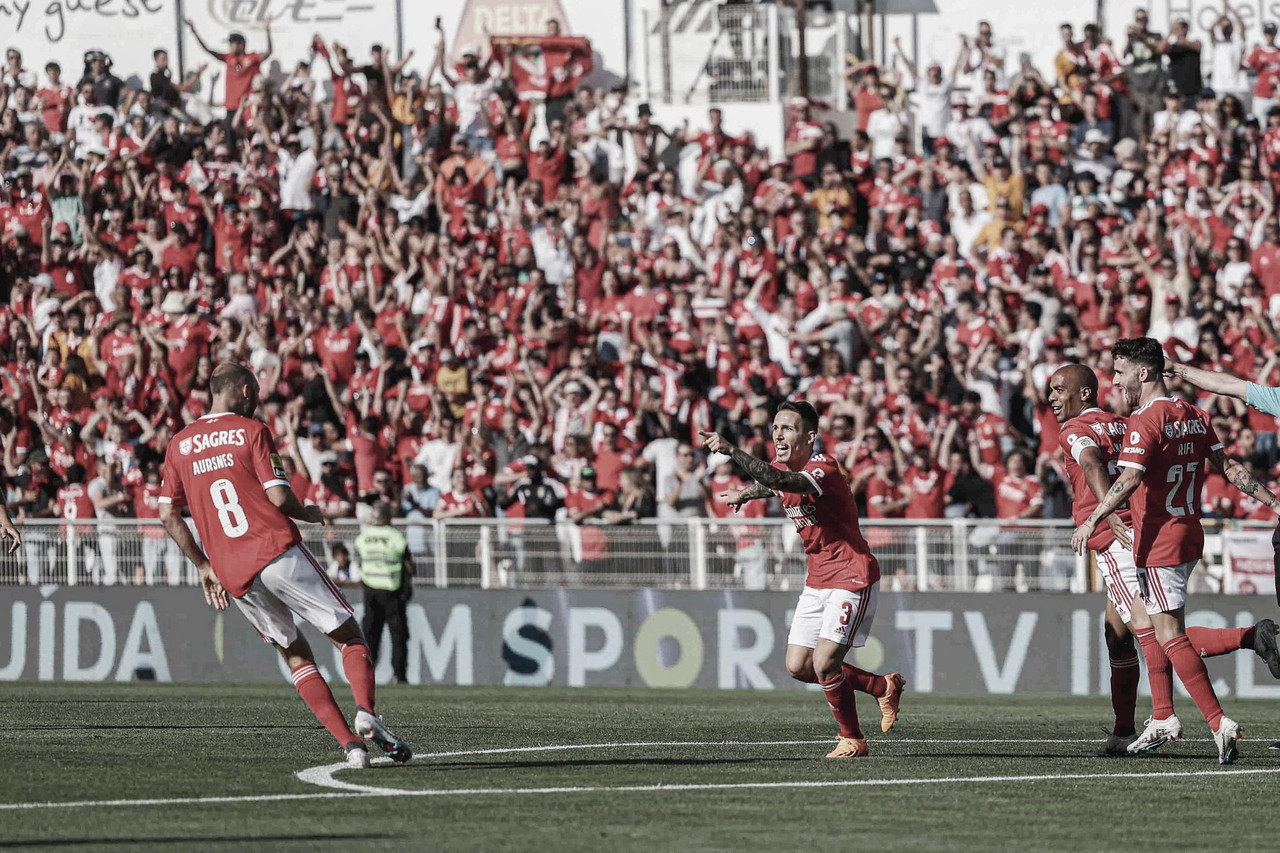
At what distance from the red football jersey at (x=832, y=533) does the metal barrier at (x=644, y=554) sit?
831cm

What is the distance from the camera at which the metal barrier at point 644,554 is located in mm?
19438

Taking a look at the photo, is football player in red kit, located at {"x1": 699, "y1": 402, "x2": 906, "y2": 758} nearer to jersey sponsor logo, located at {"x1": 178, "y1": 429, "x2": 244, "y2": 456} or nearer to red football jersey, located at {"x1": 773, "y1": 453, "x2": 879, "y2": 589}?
red football jersey, located at {"x1": 773, "y1": 453, "x2": 879, "y2": 589}

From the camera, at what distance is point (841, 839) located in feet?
25.6

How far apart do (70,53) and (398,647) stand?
49.4 ft

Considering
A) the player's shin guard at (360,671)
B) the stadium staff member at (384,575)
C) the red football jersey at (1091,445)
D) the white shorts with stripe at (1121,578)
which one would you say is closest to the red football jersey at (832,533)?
the red football jersey at (1091,445)

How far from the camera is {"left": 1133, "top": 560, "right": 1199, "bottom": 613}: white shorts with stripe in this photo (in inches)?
425

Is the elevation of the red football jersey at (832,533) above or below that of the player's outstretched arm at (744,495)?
below

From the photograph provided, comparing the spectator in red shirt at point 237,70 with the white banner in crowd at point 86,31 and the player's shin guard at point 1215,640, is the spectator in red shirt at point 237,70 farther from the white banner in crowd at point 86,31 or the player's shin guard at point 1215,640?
the player's shin guard at point 1215,640

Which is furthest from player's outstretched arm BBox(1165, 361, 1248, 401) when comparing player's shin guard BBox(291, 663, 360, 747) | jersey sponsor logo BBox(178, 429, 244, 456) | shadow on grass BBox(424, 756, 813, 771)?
jersey sponsor logo BBox(178, 429, 244, 456)

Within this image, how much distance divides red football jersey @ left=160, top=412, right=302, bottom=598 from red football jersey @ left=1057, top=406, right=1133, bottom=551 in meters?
4.08

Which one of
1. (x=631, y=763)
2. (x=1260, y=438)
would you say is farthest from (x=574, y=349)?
(x=631, y=763)

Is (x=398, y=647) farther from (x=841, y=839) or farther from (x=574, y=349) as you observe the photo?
(x=841, y=839)

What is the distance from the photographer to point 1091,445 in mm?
10969

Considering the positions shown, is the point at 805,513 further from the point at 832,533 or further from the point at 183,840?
the point at 183,840
